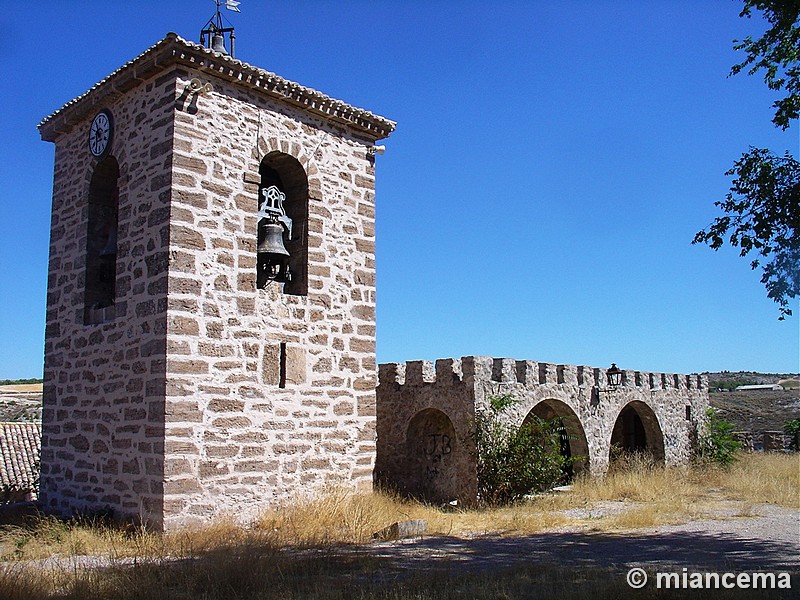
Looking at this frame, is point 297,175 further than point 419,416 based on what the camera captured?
No

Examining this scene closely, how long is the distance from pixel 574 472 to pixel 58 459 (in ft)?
31.6

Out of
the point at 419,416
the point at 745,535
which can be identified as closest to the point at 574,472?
the point at 419,416

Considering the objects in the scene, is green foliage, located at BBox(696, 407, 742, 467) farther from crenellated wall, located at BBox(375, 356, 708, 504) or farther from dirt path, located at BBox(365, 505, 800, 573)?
dirt path, located at BBox(365, 505, 800, 573)

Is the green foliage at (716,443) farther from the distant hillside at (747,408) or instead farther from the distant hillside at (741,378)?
the distant hillside at (741,378)

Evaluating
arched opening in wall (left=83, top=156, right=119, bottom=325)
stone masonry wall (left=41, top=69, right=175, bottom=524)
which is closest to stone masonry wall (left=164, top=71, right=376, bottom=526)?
stone masonry wall (left=41, top=69, right=175, bottom=524)

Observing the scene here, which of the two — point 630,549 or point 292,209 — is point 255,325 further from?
point 630,549

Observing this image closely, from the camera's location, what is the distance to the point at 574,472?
15.1 meters

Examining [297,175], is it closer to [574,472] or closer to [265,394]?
[265,394]

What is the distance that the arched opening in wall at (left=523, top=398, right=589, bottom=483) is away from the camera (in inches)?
582

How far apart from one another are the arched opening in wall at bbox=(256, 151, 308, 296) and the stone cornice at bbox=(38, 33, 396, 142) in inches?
35.1

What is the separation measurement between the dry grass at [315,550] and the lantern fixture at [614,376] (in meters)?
2.57

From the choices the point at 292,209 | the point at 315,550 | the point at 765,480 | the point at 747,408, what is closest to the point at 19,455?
the point at 292,209

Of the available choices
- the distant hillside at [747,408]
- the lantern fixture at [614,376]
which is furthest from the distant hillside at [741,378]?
the lantern fixture at [614,376]

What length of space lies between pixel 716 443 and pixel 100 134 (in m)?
16.4
